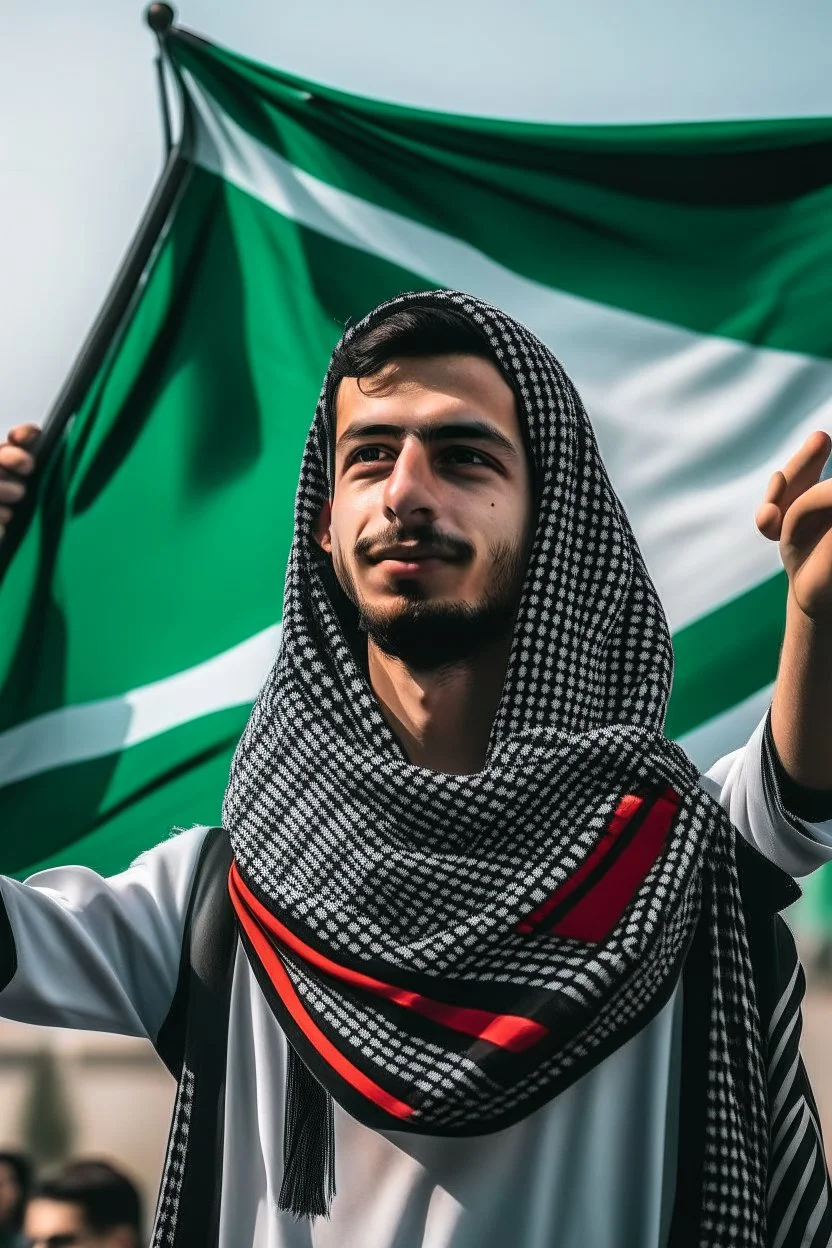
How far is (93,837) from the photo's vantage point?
3512mm

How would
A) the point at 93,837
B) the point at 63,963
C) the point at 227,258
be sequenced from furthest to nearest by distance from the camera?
1. the point at 227,258
2. the point at 93,837
3. the point at 63,963

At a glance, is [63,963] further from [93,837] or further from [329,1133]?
[93,837]

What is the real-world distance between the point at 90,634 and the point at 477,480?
5.24 ft

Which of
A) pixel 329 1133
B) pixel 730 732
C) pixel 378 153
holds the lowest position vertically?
pixel 329 1133

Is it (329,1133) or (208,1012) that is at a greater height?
(208,1012)

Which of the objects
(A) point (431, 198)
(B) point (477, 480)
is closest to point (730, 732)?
(B) point (477, 480)

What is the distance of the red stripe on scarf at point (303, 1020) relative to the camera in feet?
6.58

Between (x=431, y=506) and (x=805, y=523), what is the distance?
606 mm

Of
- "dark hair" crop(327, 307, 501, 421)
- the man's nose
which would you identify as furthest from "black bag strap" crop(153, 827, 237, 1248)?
"dark hair" crop(327, 307, 501, 421)

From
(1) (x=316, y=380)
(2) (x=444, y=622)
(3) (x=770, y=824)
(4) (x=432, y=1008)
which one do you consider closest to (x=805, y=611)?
(3) (x=770, y=824)

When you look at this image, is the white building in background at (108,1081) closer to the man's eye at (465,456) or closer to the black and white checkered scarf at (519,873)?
the black and white checkered scarf at (519,873)

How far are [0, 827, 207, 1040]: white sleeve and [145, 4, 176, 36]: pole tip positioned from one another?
247 cm

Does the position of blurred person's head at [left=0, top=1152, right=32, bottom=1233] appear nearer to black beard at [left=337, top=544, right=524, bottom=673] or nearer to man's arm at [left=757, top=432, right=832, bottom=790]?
black beard at [left=337, top=544, right=524, bottom=673]

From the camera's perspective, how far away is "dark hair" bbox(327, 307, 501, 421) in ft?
8.29
